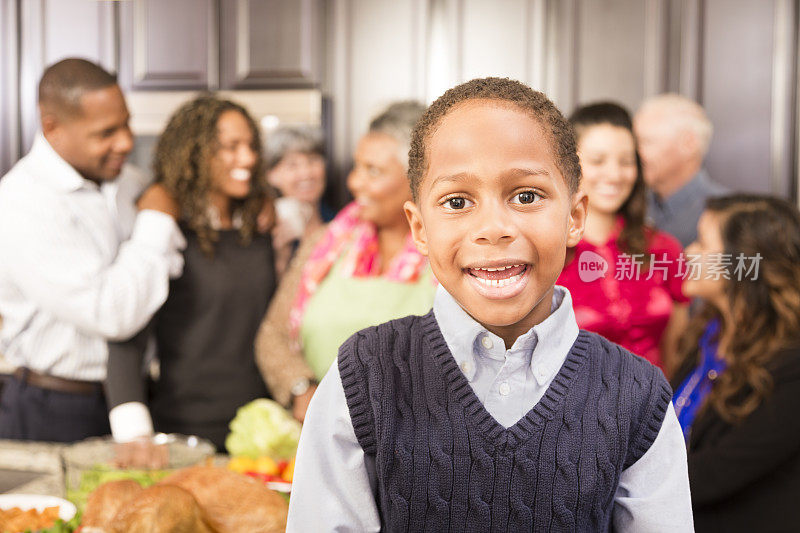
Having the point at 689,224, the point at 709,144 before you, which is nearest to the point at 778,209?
the point at 689,224

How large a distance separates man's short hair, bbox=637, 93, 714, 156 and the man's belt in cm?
140

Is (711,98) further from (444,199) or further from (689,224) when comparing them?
(444,199)

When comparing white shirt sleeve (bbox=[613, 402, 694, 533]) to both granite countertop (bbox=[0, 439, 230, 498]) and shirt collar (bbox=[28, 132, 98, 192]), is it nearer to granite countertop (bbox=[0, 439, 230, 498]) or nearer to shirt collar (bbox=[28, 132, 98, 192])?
granite countertop (bbox=[0, 439, 230, 498])

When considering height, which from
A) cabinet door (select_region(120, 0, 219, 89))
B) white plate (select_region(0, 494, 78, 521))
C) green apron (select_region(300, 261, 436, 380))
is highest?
cabinet door (select_region(120, 0, 219, 89))

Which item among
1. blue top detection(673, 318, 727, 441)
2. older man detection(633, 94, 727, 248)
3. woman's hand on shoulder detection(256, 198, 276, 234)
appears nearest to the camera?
blue top detection(673, 318, 727, 441)

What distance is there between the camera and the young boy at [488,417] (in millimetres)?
450

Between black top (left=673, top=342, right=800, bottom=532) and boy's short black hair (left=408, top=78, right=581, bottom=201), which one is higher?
boy's short black hair (left=408, top=78, right=581, bottom=201)

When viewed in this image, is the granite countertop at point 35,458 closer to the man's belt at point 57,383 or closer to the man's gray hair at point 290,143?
the man's belt at point 57,383

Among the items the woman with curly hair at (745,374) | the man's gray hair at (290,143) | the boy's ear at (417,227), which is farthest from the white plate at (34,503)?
the man's gray hair at (290,143)

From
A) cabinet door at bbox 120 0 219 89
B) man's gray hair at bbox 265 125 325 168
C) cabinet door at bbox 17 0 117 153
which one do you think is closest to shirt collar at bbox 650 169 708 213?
man's gray hair at bbox 265 125 325 168

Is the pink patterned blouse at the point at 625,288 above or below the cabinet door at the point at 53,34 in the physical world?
below

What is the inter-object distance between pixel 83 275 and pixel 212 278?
0.19m

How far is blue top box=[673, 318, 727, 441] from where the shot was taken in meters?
0.83

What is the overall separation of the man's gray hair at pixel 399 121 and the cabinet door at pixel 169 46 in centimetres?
119
